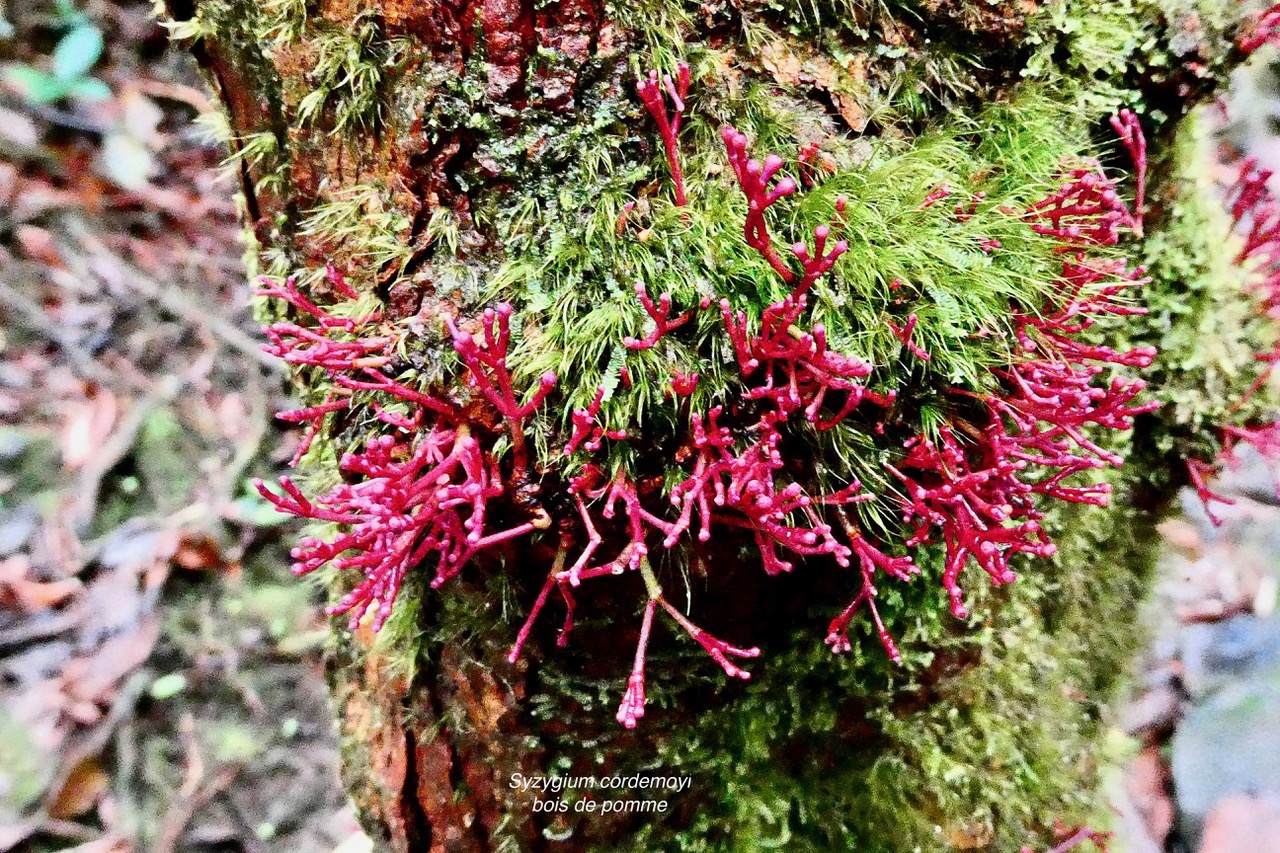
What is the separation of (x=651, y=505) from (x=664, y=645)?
348 millimetres

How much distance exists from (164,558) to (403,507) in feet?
8.90

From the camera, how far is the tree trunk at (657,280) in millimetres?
1160

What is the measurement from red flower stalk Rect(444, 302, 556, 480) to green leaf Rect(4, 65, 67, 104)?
148 inches

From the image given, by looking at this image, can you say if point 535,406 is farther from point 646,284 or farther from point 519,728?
point 519,728

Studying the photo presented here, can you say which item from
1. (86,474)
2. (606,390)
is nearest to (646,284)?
(606,390)

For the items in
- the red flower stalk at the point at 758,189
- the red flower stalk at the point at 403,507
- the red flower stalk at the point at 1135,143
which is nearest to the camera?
the red flower stalk at the point at 758,189

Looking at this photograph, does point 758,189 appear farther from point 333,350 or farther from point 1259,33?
point 1259,33

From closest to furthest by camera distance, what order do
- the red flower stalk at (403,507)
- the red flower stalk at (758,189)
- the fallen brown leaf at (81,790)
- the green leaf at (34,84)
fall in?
1. the red flower stalk at (758,189)
2. the red flower stalk at (403,507)
3. the fallen brown leaf at (81,790)
4. the green leaf at (34,84)

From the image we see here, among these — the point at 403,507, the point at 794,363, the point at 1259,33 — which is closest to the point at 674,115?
the point at 794,363

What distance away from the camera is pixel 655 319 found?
110 cm

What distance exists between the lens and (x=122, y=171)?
12.2ft

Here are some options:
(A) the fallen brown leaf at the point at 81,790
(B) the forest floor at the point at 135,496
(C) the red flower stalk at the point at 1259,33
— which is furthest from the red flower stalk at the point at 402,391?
(A) the fallen brown leaf at the point at 81,790

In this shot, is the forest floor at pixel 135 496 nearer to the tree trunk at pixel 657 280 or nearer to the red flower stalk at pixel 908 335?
the tree trunk at pixel 657 280

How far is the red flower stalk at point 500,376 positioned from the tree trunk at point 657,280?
0.03m
